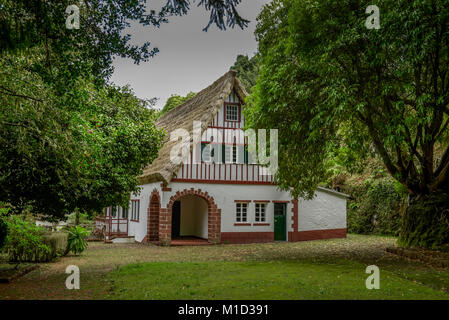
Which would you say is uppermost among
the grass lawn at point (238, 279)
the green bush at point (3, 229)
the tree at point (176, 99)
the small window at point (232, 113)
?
the tree at point (176, 99)

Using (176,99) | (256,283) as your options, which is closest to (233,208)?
(256,283)

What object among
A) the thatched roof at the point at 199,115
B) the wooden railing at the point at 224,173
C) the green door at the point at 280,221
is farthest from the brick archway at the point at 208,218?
the green door at the point at 280,221

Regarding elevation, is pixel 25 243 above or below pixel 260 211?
below

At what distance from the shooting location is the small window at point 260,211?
68.6ft

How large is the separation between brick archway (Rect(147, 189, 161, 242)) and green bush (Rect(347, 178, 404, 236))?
12990mm

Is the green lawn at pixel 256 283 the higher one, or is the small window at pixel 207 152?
the small window at pixel 207 152

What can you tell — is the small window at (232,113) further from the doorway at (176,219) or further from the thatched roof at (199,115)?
the doorway at (176,219)

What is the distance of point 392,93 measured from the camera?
1117 cm

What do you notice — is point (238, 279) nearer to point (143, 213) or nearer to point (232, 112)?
point (232, 112)

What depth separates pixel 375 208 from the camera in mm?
25406

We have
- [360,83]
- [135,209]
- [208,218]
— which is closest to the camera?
[360,83]

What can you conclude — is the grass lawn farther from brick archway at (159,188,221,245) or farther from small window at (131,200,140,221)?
small window at (131,200,140,221)

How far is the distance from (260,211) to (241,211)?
3.50 feet

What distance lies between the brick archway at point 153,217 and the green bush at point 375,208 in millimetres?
12990
